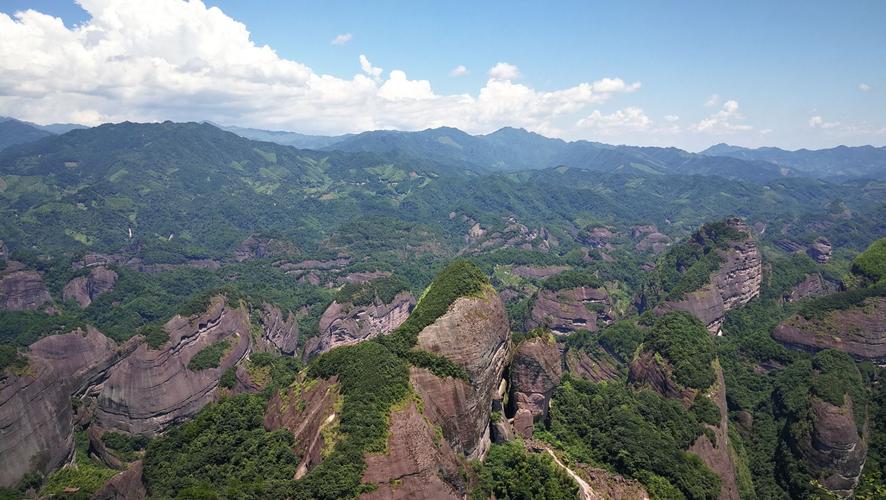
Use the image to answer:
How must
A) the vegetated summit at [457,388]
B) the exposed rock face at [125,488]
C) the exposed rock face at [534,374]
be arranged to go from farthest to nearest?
1. the exposed rock face at [534,374]
2. the exposed rock face at [125,488]
3. the vegetated summit at [457,388]

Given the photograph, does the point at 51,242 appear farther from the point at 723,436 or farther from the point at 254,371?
the point at 723,436

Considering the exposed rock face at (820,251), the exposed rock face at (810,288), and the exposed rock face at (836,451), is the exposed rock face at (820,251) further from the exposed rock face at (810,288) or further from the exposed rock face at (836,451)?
the exposed rock face at (836,451)

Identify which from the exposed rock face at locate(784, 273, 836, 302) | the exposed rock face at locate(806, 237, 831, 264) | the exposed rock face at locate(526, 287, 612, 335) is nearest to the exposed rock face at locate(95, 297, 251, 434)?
the exposed rock face at locate(526, 287, 612, 335)

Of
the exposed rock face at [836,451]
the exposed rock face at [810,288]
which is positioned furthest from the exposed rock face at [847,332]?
the exposed rock face at [810,288]

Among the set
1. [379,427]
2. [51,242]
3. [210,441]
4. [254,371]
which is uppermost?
[379,427]

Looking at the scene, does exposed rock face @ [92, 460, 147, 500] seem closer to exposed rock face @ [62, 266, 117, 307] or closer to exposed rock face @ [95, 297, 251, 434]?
exposed rock face @ [95, 297, 251, 434]

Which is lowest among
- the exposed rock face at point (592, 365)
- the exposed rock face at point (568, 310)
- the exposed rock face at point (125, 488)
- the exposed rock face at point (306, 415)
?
the exposed rock face at point (592, 365)

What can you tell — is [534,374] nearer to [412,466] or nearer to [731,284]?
[412,466]

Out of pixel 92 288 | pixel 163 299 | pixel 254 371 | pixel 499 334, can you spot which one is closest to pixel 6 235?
pixel 92 288
